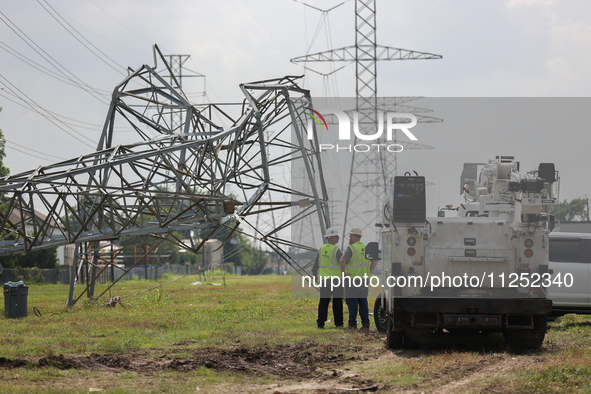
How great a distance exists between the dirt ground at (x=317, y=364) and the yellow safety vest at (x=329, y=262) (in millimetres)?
2593

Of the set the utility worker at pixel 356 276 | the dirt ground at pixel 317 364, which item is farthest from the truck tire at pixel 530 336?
the utility worker at pixel 356 276

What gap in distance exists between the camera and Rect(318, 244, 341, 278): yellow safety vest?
14570mm

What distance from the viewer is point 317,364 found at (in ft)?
33.2

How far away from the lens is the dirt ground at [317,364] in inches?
325

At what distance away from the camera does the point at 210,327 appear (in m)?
15.2

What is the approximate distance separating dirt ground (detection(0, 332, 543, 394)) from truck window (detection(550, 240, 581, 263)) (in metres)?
6.04

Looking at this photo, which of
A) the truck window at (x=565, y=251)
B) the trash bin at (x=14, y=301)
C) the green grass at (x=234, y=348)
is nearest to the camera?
the green grass at (x=234, y=348)

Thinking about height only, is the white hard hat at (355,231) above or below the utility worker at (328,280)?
above

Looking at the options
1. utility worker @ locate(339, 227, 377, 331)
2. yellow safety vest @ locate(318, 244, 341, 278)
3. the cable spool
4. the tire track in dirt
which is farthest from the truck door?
the tire track in dirt

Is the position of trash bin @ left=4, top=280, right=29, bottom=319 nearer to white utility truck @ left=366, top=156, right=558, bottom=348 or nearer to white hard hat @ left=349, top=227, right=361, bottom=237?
white hard hat @ left=349, top=227, right=361, bottom=237

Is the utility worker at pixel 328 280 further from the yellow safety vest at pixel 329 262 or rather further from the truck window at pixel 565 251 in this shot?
the truck window at pixel 565 251

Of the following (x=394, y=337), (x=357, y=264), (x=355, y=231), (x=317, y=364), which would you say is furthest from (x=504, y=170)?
(x=317, y=364)

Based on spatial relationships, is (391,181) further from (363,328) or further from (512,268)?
(363,328)

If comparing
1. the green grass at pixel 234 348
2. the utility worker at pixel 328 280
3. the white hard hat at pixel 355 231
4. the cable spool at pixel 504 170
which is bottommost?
the green grass at pixel 234 348
